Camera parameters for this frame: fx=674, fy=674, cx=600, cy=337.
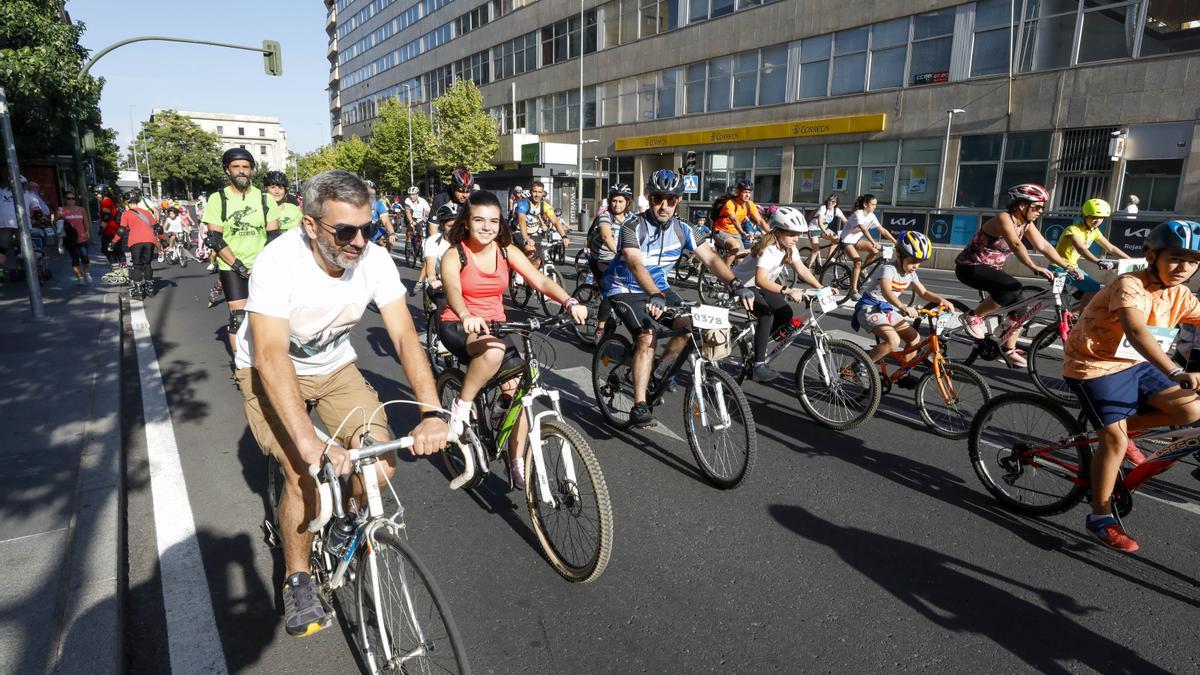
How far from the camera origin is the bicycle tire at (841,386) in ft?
17.6

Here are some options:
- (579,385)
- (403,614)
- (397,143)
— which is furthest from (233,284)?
(397,143)

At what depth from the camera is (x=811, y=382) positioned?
575cm

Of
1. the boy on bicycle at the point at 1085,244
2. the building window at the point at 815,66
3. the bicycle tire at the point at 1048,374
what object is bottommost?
the bicycle tire at the point at 1048,374

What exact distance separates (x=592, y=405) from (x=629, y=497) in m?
1.95

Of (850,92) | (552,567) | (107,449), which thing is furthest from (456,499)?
(850,92)

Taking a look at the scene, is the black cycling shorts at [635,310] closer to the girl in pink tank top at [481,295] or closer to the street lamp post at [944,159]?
the girl in pink tank top at [481,295]

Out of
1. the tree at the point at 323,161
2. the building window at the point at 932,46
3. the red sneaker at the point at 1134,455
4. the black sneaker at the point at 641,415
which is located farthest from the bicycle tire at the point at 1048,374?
the tree at the point at 323,161

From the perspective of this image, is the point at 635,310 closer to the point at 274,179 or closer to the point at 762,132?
the point at 274,179

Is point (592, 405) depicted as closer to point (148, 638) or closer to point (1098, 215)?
point (148, 638)

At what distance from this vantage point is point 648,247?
5.35 m

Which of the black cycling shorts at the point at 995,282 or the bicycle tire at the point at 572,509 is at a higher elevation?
the black cycling shorts at the point at 995,282

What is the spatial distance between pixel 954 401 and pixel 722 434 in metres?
2.13

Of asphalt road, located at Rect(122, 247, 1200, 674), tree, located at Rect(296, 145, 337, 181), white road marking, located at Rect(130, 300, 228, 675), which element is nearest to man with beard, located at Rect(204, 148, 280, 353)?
white road marking, located at Rect(130, 300, 228, 675)

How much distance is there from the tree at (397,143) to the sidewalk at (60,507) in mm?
48149
